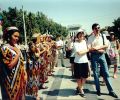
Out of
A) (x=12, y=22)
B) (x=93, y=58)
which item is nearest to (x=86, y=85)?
(x=93, y=58)

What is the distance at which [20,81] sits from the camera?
560 centimetres

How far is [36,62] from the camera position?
8742 millimetres

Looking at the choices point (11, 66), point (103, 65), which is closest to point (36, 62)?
point (103, 65)

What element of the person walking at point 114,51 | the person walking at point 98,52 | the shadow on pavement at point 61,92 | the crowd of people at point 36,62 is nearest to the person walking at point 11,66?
the crowd of people at point 36,62

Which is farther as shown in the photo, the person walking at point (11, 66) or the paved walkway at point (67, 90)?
the paved walkway at point (67, 90)

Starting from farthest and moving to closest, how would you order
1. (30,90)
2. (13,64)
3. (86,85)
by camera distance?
1. (86,85)
2. (30,90)
3. (13,64)

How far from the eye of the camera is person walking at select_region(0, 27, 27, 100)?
5.39 meters

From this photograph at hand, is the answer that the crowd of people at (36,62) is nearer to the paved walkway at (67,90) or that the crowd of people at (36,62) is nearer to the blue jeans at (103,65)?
the blue jeans at (103,65)

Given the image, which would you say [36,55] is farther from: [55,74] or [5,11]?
[5,11]

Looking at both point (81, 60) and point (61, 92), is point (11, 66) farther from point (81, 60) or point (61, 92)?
point (61, 92)

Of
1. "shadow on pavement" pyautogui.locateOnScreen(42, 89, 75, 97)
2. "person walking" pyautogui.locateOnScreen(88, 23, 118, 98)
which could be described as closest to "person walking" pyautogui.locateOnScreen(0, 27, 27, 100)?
"person walking" pyautogui.locateOnScreen(88, 23, 118, 98)

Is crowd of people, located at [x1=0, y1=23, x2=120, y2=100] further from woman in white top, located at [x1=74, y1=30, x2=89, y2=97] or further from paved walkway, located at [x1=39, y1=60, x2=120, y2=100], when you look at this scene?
paved walkway, located at [x1=39, y1=60, x2=120, y2=100]

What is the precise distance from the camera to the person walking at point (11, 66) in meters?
5.39

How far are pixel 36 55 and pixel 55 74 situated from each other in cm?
580
